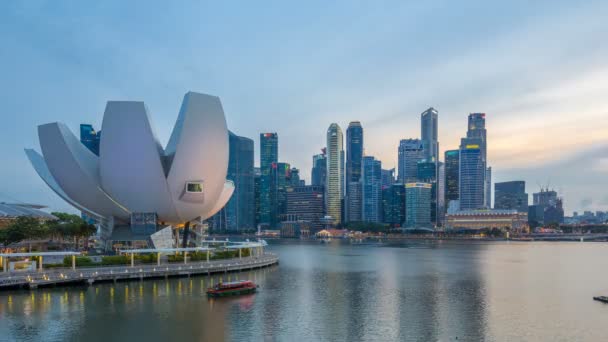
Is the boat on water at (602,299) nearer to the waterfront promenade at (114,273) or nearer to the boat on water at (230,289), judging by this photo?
the boat on water at (230,289)

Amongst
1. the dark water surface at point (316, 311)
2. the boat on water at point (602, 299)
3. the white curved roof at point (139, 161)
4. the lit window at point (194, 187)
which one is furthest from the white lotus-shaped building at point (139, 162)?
the boat on water at point (602, 299)

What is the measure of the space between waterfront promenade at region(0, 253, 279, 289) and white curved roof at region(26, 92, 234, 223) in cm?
893

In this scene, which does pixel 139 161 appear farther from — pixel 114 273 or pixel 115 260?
pixel 114 273

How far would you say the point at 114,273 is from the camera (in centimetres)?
4328

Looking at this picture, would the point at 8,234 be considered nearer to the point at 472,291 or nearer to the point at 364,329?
the point at 364,329

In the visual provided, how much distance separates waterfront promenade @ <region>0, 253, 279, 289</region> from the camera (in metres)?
38.9

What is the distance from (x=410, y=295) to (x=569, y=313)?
11.7m

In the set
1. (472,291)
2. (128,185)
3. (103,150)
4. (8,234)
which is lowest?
(472,291)

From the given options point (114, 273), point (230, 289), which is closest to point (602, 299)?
point (230, 289)

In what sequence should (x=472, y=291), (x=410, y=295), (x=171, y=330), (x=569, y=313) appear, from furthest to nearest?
(x=472, y=291) < (x=410, y=295) < (x=569, y=313) < (x=171, y=330)

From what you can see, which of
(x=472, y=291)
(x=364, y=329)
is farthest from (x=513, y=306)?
(x=364, y=329)

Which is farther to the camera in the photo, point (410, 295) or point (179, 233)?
point (179, 233)

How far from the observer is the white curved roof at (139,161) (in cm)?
5044

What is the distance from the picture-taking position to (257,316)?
31031mm
